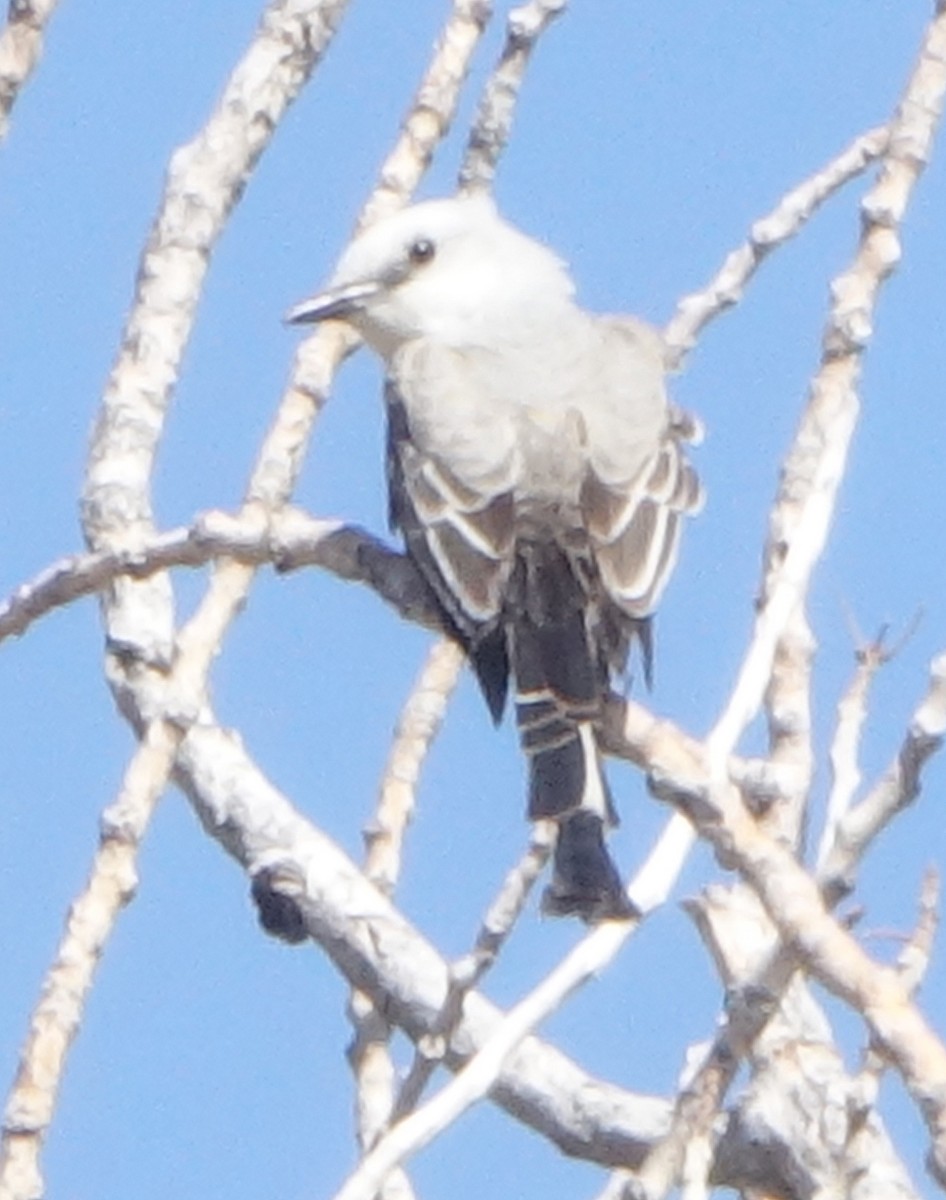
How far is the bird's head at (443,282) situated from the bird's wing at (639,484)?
398 mm

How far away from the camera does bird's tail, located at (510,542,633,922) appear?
4.84 metres

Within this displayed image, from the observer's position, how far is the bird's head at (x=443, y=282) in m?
6.30

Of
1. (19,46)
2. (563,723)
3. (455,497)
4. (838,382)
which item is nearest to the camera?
(838,382)

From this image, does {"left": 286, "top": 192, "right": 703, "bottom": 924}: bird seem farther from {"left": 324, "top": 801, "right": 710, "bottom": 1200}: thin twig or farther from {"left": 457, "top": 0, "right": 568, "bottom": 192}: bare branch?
{"left": 324, "top": 801, "right": 710, "bottom": 1200}: thin twig

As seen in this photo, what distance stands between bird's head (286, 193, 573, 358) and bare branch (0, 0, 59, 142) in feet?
4.25

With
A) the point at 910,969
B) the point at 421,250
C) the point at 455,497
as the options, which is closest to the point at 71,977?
the point at 910,969

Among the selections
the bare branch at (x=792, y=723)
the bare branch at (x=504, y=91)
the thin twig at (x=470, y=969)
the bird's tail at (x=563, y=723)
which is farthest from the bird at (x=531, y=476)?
the thin twig at (x=470, y=969)

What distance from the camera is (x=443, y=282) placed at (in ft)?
21.7

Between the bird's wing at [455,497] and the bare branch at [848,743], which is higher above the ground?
the bird's wing at [455,497]

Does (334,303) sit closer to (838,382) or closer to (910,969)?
(838,382)

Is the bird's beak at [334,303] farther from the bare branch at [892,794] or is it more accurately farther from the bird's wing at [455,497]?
the bare branch at [892,794]

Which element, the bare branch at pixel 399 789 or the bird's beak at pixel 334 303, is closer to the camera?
the bare branch at pixel 399 789

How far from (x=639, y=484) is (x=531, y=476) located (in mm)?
210

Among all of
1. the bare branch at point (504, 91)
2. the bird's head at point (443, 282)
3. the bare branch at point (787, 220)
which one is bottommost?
the bare branch at point (787, 220)
